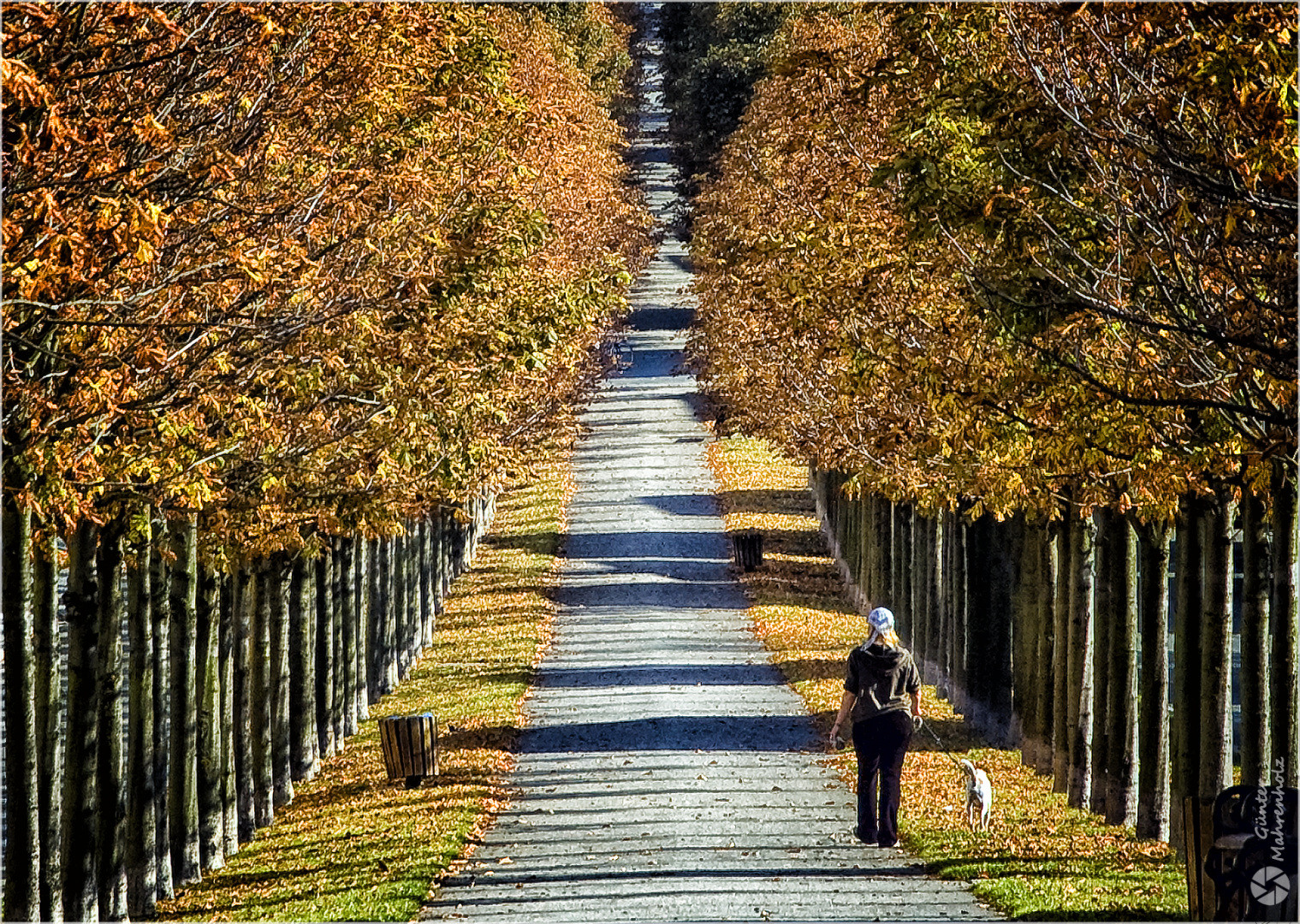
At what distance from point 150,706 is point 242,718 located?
3.70 meters

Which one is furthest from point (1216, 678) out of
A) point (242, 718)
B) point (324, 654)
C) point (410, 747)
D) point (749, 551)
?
point (749, 551)

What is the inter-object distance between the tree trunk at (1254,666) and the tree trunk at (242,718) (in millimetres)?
10905

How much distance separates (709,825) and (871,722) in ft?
12.0

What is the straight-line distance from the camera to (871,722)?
47.4 feet

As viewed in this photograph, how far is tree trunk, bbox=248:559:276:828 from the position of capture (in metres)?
21.2

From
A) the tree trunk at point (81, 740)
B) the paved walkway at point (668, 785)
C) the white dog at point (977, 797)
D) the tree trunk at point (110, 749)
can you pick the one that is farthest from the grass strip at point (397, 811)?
the white dog at point (977, 797)

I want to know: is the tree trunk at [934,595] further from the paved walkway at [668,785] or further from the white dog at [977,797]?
the white dog at [977,797]

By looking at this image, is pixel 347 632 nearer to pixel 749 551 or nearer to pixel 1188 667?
pixel 1188 667

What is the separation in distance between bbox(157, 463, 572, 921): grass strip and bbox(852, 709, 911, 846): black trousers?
150 inches

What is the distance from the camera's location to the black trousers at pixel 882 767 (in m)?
14.4

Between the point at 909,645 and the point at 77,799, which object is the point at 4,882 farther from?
the point at 909,645

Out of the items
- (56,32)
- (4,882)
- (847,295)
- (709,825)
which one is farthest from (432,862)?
(56,32)

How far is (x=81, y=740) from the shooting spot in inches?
581


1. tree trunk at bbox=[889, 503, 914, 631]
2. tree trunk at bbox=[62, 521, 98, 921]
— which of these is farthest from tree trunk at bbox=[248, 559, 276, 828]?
tree trunk at bbox=[889, 503, 914, 631]
